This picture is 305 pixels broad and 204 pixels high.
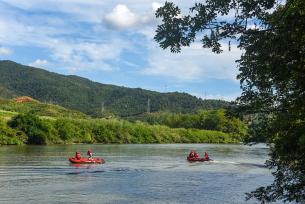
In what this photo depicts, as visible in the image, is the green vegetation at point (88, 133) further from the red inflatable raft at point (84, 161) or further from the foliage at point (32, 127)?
the red inflatable raft at point (84, 161)

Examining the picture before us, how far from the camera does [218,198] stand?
34.0 metres

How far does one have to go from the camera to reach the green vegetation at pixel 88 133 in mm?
104019

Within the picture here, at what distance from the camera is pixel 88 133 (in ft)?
404

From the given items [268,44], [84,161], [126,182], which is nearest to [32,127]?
[84,161]

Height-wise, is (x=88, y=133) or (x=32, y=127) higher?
(x=32, y=127)

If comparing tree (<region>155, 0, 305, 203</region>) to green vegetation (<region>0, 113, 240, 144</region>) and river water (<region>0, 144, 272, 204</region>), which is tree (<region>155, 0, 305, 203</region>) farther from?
green vegetation (<region>0, 113, 240, 144</region>)

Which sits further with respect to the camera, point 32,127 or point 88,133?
point 88,133

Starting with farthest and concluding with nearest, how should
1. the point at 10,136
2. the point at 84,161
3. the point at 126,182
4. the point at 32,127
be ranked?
the point at 32,127
the point at 10,136
the point at 84,161
the point at 126,182

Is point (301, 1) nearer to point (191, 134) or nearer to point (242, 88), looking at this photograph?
point (242, 88)

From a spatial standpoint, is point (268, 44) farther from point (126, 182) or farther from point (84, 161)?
point (84, 161)

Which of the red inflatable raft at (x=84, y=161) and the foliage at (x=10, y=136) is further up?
the foliage at (x=10, y=136)

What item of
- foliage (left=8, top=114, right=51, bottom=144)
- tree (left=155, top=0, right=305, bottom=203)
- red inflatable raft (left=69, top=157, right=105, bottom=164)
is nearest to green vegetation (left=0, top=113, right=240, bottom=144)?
foliage (left=8, top=114, right=51, bottom=144)

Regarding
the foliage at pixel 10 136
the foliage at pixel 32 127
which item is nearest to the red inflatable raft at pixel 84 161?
the foliage at pixel 10 136

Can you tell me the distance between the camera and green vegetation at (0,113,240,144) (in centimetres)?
10402
